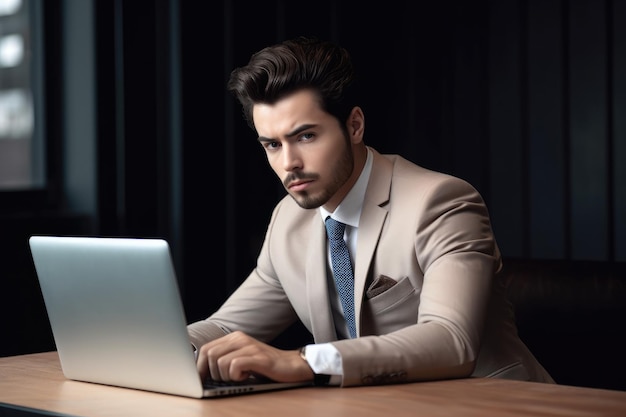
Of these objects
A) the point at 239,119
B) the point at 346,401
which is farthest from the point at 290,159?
the point at 239,119

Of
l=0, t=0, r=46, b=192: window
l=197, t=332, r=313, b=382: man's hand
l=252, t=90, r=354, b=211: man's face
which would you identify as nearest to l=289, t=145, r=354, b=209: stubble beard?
l=252, t=90, r=354, b=211: man's face

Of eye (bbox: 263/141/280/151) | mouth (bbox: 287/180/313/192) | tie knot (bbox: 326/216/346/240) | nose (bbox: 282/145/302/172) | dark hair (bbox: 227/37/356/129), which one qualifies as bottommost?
tie knot (bbox: 326/216/346/240)

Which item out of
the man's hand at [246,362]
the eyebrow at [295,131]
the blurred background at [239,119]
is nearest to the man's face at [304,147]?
the eyebrow at [295,131]

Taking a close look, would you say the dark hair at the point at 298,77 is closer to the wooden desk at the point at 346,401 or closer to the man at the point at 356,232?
the man at the point at 356,232

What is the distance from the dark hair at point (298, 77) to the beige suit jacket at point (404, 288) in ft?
0.63

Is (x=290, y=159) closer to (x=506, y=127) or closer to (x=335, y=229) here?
(x=335, y=229)

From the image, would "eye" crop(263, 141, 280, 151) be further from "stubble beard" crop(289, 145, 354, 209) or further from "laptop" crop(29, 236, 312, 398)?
"laptop" crop(29, 236, 312, 398)

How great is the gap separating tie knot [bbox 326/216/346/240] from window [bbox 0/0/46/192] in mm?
1596

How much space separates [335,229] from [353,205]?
0.07 metres

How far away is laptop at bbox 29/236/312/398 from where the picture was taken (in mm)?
1655

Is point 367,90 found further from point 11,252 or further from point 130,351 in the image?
point 130,351

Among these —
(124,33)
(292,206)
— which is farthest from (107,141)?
(292,206)

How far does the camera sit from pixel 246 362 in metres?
1.74

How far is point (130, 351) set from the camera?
69.7 inches
